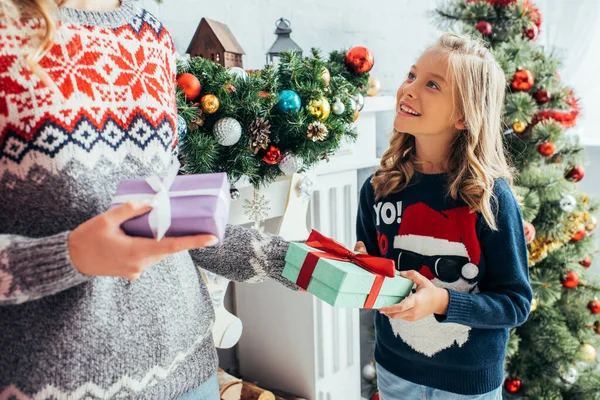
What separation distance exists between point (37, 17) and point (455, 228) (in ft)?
2.72

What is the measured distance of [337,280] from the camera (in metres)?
0.83

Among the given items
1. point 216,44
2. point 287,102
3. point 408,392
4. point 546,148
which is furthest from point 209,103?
point 546,148

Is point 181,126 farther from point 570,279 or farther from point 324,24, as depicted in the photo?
point 570,279

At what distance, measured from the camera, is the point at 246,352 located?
1941 millimetres

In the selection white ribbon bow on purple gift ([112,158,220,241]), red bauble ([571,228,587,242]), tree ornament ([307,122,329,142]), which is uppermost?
tree ornament ([307,122,329,142])

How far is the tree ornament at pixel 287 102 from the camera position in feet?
3.78

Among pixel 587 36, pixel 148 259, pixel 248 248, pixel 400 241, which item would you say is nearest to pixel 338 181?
pixel 400 241

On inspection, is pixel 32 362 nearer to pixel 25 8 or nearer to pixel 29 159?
pixel 29 159

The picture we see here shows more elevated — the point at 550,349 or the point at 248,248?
the point at 248,248

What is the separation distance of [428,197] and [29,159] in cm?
78

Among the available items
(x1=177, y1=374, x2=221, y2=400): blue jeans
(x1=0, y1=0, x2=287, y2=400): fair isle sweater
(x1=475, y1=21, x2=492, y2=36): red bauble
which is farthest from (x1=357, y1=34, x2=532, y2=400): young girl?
(x1=475, y1=21, x2=492, y2=36): red bauble

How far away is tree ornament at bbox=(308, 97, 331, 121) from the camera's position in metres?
1.19

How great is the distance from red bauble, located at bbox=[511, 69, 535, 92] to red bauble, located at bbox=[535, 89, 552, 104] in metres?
0.08

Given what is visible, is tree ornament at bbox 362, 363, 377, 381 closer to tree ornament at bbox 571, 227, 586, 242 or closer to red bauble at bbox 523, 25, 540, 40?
tree ornament at bbox 571, 227, 586, 242
